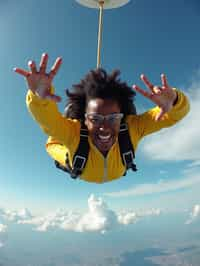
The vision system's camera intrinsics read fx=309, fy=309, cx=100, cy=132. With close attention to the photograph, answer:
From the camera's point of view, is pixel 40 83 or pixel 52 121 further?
pixel 52 121

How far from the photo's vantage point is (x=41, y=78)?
8.93ft

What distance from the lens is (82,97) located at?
Result: 3840 mm

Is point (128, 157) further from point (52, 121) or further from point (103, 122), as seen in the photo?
point (52, 121)

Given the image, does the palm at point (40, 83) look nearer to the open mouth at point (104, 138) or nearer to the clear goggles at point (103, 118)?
the clear goggles at point (103, 118)

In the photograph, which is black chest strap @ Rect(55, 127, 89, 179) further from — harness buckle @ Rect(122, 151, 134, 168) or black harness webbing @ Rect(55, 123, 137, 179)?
harness buckle @ Rect(122, 151, 134, 168)

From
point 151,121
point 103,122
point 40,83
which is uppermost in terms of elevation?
point 151,121

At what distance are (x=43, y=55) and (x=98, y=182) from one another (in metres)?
2.18

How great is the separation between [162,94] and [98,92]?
0.84 metres

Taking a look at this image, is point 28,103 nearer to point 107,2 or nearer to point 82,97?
point 82,97

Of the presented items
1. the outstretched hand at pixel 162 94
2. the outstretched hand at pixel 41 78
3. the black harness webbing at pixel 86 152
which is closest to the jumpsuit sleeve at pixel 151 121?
the black harness webbing at pixel 86 152

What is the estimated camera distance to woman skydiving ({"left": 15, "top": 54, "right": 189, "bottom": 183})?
3.15 meters

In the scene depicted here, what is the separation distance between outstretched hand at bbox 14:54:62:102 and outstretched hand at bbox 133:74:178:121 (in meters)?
0.79

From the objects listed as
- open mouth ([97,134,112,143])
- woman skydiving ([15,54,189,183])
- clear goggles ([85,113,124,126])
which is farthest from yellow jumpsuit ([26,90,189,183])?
clear goggles ([85,113,124,126])

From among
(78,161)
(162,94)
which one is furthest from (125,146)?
(162,94)
